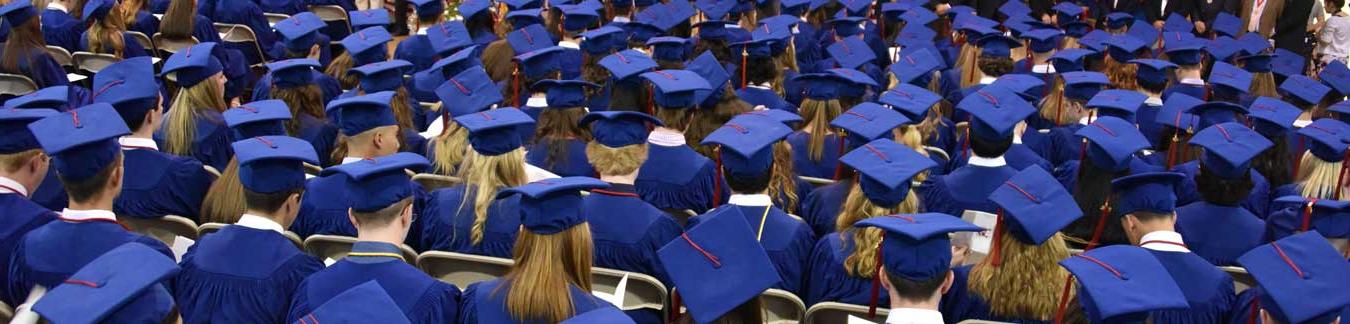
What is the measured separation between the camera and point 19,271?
3.34m

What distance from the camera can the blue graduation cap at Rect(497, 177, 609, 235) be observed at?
9.59 ft

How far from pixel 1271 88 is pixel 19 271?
23.5 feet

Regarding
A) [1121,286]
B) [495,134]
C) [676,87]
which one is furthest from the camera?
[676,87]

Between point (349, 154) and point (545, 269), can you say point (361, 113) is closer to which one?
point (349, 154)

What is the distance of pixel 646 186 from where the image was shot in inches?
183

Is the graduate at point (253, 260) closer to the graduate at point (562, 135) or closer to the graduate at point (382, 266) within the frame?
the graduate at point (382, 266)

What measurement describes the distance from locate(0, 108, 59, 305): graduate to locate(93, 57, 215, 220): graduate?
372mm

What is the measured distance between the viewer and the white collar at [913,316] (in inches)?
113

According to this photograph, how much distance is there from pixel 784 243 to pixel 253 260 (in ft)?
5.33

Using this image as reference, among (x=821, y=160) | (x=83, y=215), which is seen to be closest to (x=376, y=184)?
(x=83, y=215)

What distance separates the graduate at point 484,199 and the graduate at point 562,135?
2.32 feet

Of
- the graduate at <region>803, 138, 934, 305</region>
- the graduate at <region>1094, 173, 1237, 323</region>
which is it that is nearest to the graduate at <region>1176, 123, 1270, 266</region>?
the graduate at <region>1094, 173, 1237, 323</region>

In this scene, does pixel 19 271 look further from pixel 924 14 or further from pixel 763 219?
pixel 924 14

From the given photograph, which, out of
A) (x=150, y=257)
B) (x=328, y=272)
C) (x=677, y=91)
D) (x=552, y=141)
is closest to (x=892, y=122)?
(x=677, y=91)
